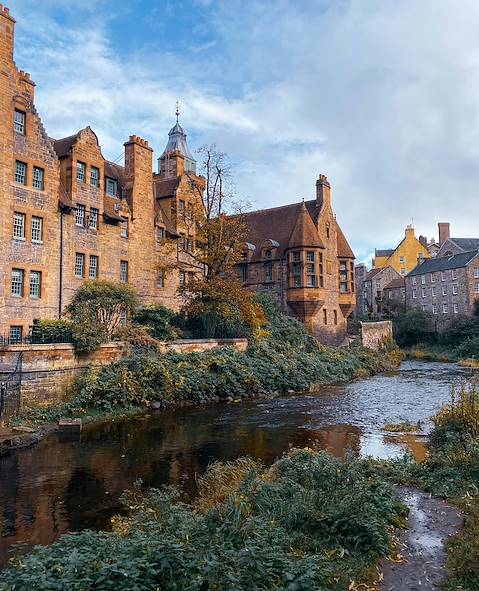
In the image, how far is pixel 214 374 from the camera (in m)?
26.3

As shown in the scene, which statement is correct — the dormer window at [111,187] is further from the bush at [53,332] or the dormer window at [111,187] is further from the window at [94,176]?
the bush at [53,332]

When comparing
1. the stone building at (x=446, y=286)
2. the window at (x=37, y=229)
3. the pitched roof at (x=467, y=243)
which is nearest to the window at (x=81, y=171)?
the window at (x=37, y=229)

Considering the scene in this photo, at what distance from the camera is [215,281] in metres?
31.2

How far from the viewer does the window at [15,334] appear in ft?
80.9

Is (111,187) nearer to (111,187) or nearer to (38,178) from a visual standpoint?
(111,187)

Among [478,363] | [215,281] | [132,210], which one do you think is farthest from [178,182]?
[478,363]

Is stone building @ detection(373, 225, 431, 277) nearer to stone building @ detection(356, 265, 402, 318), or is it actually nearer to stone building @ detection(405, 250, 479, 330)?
stone building @ detection(356, 265, 402, 318)

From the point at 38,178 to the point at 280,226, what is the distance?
2322cm

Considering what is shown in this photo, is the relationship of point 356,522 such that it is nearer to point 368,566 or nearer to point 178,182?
point 368,566

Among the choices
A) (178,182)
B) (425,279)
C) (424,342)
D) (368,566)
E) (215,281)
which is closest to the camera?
(368,566)

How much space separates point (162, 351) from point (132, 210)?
1142 cm

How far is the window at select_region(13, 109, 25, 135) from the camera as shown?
25375mm

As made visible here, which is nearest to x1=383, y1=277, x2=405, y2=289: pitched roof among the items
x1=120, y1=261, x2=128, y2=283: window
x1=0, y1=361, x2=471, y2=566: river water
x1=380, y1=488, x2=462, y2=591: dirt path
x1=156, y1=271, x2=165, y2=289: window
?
x1=156, y1=271, x2=165, y2=289: window

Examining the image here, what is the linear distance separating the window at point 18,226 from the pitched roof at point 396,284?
56.2 meters
